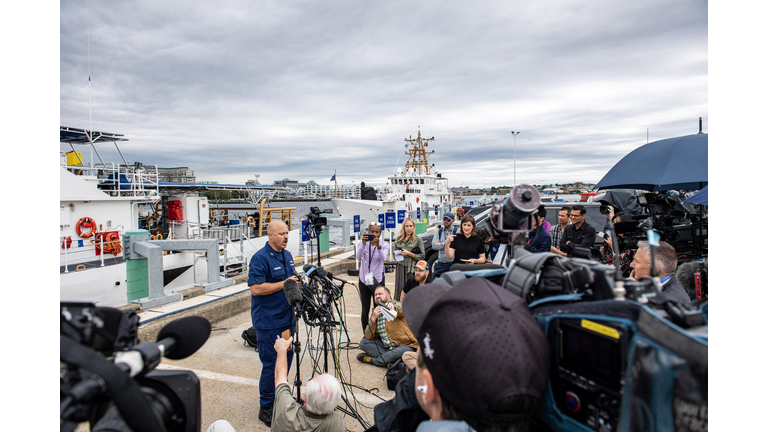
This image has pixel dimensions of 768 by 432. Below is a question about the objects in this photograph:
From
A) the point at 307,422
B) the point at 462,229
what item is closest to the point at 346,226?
the point at 462,229

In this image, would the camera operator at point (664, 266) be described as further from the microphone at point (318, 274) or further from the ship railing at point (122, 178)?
the ship railing at point (122, 178)

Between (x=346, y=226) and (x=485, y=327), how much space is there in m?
12.4

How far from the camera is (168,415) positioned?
1155 millimetres

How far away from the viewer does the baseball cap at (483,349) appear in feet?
3.34

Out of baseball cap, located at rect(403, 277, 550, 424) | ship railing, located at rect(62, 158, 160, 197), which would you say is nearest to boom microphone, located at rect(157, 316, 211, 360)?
baseball cap, located at rect(403, 277, 550, 424)

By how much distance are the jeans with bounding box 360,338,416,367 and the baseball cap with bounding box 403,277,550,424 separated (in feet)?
11.5

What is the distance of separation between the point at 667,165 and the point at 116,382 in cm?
579

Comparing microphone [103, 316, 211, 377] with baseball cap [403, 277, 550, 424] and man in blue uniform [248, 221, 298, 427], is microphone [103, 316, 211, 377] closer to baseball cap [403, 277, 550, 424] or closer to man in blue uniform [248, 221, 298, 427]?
baseball cap [403, 277, 550, 424]

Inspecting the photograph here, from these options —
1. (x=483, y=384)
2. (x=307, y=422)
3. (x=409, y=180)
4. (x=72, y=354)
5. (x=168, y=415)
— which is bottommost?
(x=307, y=422)

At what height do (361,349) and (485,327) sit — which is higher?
(485,327)

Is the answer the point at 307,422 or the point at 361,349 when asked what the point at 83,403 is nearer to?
the point at 307,422

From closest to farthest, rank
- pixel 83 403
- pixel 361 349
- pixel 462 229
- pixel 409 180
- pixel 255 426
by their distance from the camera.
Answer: pixel 83 403
pixel 255 426
pixel 361 349
pixel 462 229
pixel 409 180

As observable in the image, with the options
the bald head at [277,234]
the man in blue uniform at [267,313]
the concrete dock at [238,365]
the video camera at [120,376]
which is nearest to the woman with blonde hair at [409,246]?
the concrete dock at [238,365]

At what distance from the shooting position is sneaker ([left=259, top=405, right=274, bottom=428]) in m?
3.40
